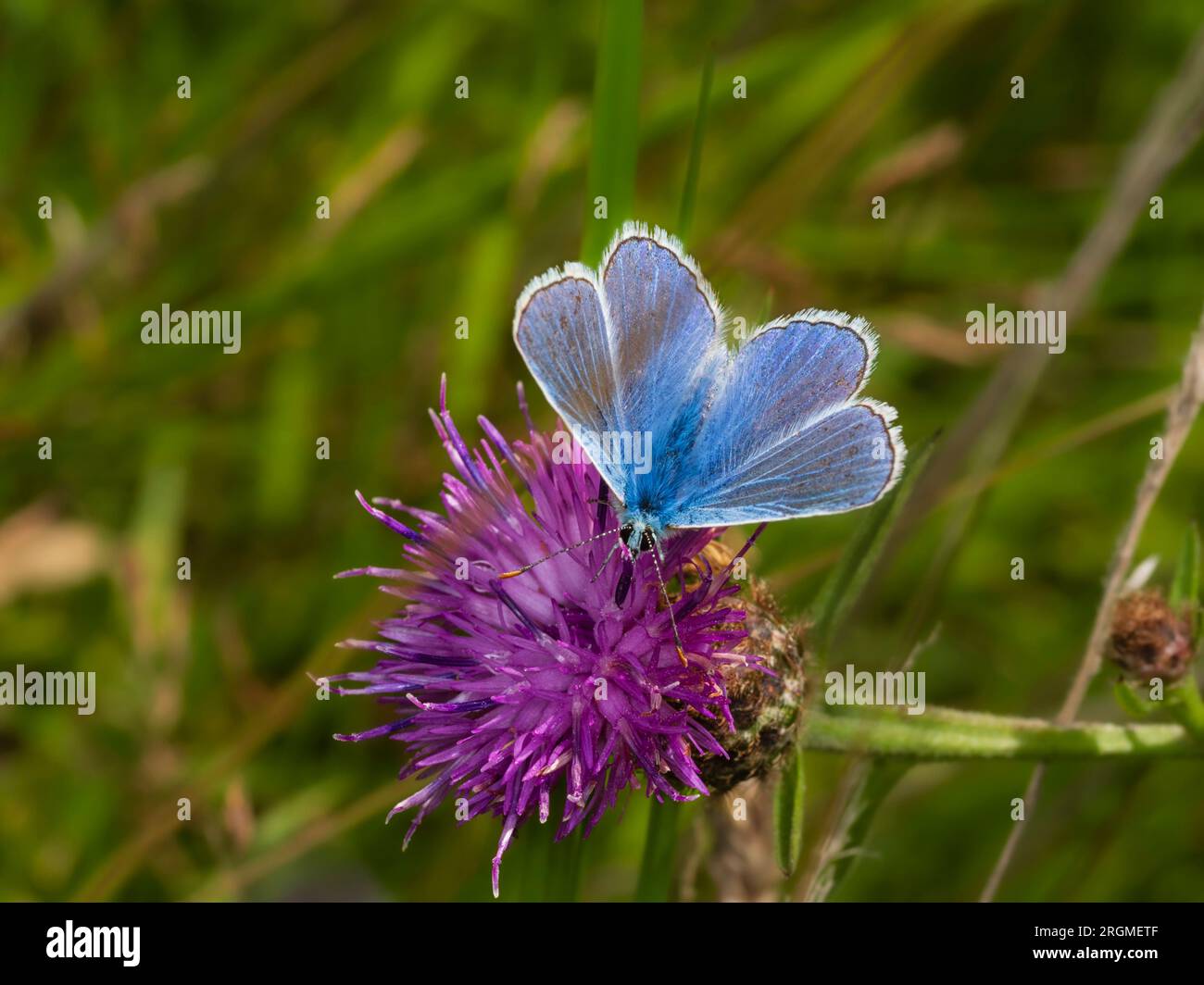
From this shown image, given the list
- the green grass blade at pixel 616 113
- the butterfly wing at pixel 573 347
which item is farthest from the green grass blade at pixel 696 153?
the butterfly wing at pixel 573 347

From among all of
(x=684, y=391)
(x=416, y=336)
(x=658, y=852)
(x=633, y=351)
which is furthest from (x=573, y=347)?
(x=416, y=336)

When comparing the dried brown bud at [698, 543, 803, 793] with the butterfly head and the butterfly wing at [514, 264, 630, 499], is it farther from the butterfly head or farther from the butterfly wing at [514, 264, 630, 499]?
the butterfly wing at [514, 264, 630, 499]

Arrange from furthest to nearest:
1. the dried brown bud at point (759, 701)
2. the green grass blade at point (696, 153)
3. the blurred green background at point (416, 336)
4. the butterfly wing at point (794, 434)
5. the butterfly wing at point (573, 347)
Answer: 1. the blurred green background at point (416, 336)
2. the green grass blade at point (696, 153)
3. the dried brown bud at point (759, 701)
4. the butterfly wing at point (573, 347)
5. the butterfly wing at point (794, 434)

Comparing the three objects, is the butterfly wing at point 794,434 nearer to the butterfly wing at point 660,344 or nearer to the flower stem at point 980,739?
the butterfly wing at point 660,344

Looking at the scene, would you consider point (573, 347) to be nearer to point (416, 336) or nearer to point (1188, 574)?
point (1188, 574)

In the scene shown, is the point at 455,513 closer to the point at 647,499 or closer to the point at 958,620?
the point at 647,499

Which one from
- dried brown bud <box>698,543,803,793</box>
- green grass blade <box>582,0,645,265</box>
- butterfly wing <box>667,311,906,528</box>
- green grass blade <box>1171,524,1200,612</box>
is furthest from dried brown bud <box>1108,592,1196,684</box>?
green grass blade <box>582,0,645,265</box>
